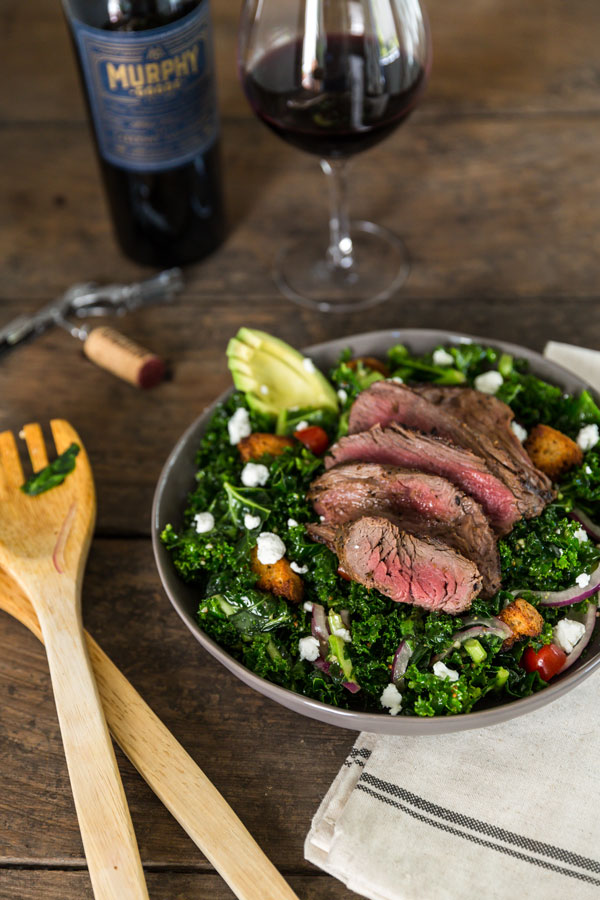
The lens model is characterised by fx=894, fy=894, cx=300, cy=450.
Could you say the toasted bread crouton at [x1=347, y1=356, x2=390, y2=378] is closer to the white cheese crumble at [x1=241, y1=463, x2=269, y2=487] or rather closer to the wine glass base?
the white cheese crumble at [x1=241, y1=463, x2=269, y2=487]

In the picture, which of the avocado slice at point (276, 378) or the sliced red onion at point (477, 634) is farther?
the avocado slice at point (276, 378)

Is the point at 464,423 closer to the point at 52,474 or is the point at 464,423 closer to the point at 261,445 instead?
the point at 261,445

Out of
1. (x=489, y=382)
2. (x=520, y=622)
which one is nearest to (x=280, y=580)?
(x=520, y=622)

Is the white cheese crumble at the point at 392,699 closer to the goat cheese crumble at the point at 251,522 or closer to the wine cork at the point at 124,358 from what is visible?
the goat cheese crumble at the point at 251,522

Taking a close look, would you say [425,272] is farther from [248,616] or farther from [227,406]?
[248,616]

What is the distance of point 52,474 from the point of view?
2072 mm

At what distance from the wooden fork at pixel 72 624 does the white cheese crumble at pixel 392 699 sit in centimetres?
49

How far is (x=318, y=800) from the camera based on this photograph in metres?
1.68

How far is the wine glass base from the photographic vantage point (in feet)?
8.61

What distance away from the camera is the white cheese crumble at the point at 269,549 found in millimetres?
1738

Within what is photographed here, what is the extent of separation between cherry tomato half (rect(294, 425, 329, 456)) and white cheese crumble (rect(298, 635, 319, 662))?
46 centimetres

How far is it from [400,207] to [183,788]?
6.41ft

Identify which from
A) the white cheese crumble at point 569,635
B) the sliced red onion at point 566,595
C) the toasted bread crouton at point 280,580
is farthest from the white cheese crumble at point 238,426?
the white cheese crumble at point 569,635

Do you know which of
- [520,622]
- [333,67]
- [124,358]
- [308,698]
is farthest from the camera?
[124,358]
